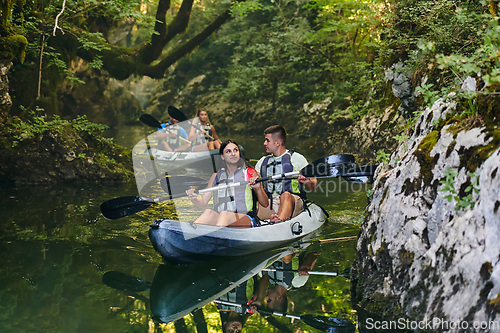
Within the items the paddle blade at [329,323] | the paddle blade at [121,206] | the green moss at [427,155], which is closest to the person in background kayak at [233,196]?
the paddle blade at [121,206]

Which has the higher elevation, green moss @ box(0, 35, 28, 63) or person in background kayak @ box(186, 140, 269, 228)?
green moss @ box(0, 35, 28, 63)

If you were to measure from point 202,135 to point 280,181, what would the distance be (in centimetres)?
536

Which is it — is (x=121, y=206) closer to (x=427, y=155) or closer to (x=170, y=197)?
(x=170, y=197)

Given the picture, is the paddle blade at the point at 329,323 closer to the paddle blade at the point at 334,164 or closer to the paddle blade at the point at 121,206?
the paddle blade at the point at 334,164

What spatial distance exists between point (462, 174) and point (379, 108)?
25.1ft

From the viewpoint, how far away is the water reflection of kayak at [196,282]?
3.50m

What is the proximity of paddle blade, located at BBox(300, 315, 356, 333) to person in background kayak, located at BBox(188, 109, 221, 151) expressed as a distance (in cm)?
708

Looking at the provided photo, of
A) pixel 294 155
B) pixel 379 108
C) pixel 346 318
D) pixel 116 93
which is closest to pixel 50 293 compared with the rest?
pixel 346 318

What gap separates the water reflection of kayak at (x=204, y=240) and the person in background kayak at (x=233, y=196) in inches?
5.8

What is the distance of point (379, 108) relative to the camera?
990 cm

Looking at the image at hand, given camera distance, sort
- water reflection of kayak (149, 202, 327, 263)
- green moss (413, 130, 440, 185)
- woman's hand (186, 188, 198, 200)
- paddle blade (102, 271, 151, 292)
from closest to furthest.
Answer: green moss (413, 130, 440, 185) → paddle blade (102, 271, 151, 292) → water reflection of kayak (149, 202, 327, 263) → woman's hand (186, 188, 198, 200)

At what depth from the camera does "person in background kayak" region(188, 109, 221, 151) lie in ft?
32.3

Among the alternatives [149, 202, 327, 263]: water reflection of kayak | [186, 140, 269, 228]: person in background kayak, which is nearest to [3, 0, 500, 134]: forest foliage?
→ [186, 140, 269, 228]: person in background kayak

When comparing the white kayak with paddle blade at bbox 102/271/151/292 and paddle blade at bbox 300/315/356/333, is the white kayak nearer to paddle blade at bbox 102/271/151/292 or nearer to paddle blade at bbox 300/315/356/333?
paddle blade at bbox 102/271/151/292
